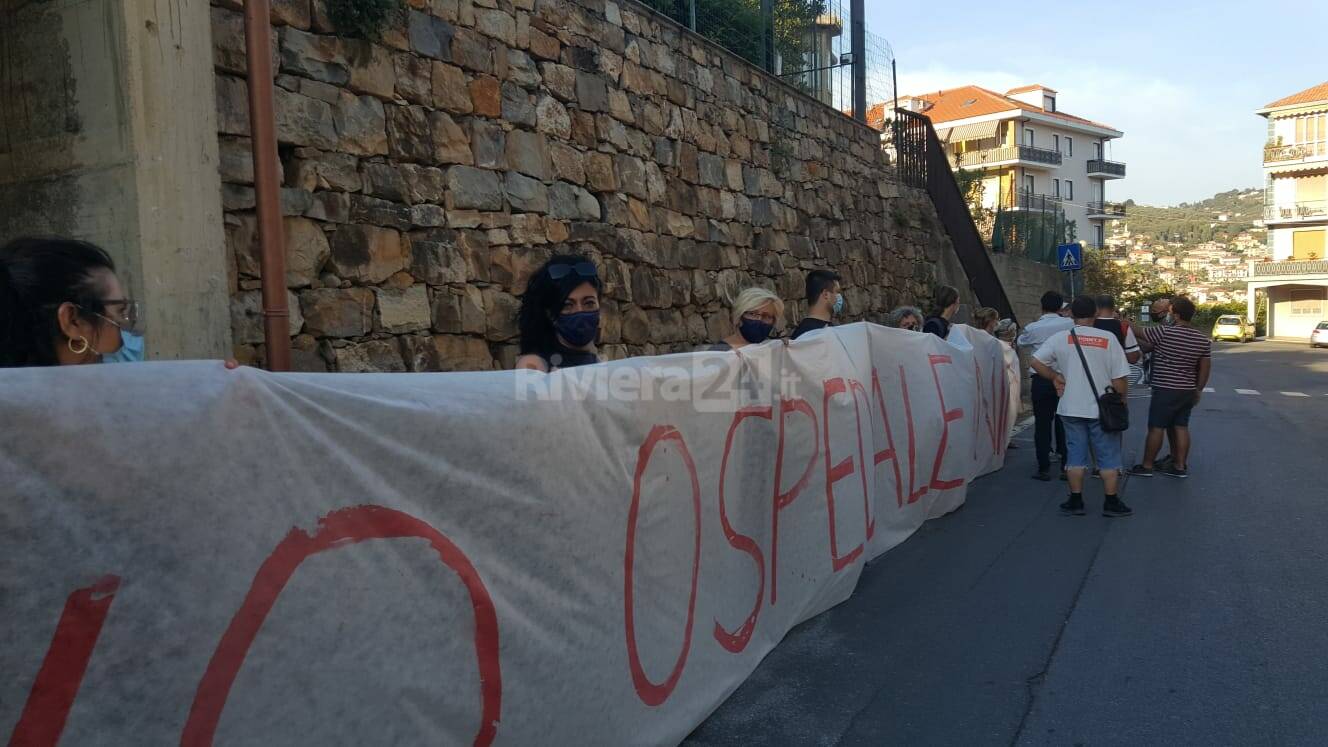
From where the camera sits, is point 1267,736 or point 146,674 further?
point 1267,736

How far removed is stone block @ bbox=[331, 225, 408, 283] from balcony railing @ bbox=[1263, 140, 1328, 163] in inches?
2908

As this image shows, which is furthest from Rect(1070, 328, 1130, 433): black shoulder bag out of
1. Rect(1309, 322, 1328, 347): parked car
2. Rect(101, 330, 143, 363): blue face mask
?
Rect(1309, 322, 1328, 347): parked car

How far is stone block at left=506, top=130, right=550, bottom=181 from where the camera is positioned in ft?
21.5

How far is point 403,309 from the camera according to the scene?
5.64 meters

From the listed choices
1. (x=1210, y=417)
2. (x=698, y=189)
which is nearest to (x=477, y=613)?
(x=698, y=189)

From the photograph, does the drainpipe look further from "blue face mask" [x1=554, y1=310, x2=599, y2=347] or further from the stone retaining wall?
"blue face mask" [x1=554, y1=310, x2=599, y2=347]

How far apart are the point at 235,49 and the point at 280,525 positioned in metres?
3.59

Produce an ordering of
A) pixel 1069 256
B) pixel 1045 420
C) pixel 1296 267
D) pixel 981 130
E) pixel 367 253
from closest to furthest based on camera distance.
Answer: pixel 367 253, pixel 1045 420, pixel 1069 256, pixel 1296 267, pixel 981 130

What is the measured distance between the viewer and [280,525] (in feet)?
6.49

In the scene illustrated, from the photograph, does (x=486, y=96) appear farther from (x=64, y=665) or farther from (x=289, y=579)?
(x=64, y=665)

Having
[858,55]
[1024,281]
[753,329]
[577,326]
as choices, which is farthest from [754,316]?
[1024,281]

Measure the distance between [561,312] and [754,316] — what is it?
5.14 feet

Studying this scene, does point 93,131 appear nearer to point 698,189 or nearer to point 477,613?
point 477,613

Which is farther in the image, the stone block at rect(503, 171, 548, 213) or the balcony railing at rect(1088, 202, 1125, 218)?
the balcony railing at rect(1088, 202, 1125, 218)
